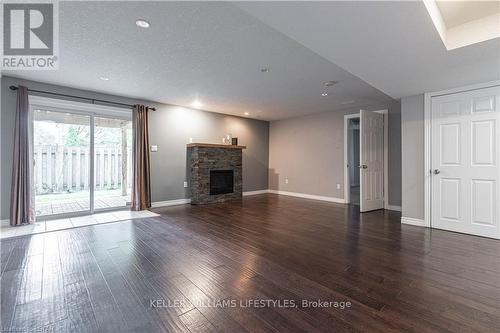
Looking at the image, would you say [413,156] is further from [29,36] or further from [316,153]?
[29,36]

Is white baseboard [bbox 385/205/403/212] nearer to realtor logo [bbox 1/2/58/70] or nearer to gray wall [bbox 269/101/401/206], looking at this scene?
gray wall [bbox 269/101/401/206]

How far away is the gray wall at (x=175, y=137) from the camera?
153 inches

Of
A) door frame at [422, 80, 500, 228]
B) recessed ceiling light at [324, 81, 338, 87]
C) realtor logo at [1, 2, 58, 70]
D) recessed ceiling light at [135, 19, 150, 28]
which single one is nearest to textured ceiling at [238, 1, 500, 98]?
door frame at [422, 80, 500, 228]

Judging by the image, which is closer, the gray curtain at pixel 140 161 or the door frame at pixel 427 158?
the door frame at pixel 427 158

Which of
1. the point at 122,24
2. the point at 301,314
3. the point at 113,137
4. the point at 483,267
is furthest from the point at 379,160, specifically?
the point at 113,137

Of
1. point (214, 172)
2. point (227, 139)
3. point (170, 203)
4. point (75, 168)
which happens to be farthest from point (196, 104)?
point (75, 168)

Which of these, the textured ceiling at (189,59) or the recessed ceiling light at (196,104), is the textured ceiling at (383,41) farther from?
the recessed ceiling light at (196,104)

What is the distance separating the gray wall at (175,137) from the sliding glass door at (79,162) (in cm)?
38

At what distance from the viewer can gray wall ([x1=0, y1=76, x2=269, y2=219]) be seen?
3.89 m

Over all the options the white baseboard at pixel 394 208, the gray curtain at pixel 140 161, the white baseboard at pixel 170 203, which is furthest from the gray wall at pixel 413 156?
the gray curtain at pixel 140 161

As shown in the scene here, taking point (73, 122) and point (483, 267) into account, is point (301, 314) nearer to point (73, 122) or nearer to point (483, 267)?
point (483, 267)

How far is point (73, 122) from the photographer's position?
4699 millimetres

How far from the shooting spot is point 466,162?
3.44m

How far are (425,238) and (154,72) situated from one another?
470cm
